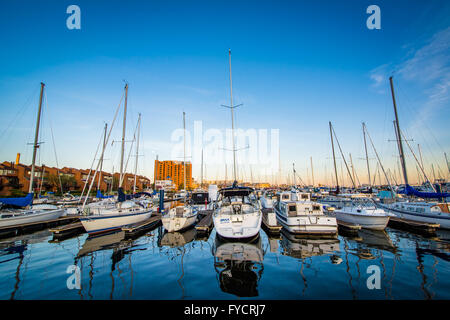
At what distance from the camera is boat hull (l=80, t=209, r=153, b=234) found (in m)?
16.8

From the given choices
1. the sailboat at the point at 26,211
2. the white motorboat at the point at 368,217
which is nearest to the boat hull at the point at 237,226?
the white motorboat at the point at 368,217

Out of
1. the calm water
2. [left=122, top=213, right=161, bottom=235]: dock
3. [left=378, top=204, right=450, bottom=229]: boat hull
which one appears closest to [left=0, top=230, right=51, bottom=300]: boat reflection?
the calm water

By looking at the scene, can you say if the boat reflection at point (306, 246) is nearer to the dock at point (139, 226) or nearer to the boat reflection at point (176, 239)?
the boat reflection at point (176, 239)

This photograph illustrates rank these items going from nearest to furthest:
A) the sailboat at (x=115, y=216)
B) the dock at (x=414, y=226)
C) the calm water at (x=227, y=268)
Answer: the calm water at (x=227, y=268) → the dock at (x=414, y=226) → the sailboat at (x=115, y=216)

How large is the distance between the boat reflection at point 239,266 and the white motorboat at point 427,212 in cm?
1779

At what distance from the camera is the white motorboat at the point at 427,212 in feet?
58.0

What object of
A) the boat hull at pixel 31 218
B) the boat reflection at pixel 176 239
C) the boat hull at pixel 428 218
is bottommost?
the boat reflection at pixel 176 239

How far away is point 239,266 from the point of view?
9.90 meters

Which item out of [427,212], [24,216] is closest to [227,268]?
[427,212]

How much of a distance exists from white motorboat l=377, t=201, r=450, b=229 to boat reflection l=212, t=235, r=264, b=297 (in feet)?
58.4

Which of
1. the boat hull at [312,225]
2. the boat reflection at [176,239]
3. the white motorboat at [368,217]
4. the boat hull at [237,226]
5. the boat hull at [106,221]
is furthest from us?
the white motorboat at [368,217]
